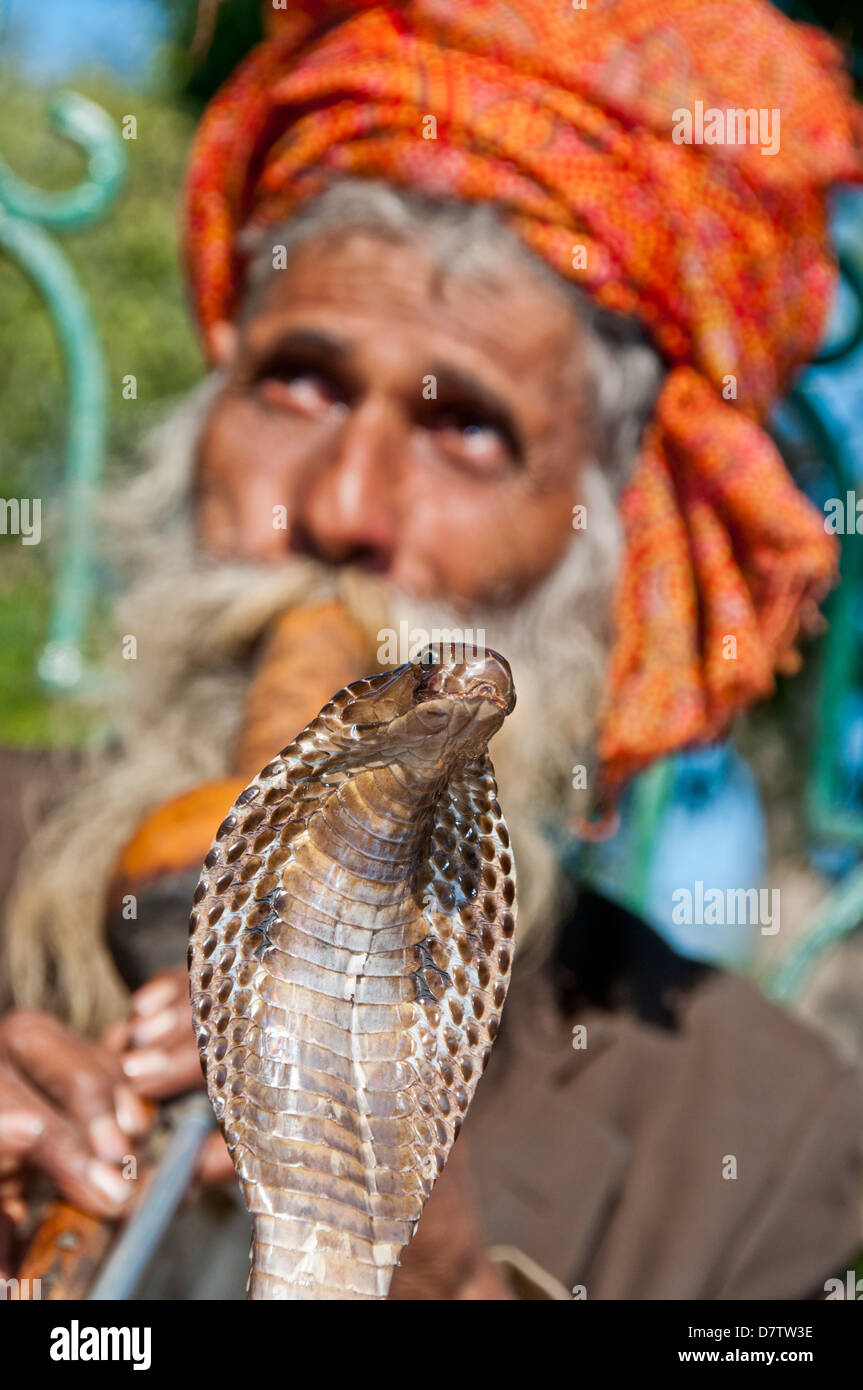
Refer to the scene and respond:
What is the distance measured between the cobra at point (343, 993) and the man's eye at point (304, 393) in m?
1.17

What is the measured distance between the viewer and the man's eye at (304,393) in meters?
1.91

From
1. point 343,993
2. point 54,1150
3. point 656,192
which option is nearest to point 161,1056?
point 54,1150

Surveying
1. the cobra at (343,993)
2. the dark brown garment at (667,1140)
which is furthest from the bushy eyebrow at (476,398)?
the cobra at (343,993)

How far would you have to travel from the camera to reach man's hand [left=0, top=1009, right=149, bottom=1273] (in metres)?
1.08

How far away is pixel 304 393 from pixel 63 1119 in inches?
43.6

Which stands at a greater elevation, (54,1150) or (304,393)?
(304,393)

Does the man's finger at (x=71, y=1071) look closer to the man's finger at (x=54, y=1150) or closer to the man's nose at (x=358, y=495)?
the man's finger at (x=54, y=1150)

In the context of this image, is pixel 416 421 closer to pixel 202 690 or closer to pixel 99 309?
pixel 202 690

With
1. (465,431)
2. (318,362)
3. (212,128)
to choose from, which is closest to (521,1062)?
(465,431)

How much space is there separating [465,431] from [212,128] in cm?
72

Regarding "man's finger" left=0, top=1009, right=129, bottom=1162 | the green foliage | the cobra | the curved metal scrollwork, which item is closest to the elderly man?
"man's finger" left=0, top=1009, right=129, bottom=1162

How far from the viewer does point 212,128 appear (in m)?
2.17

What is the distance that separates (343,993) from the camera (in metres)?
0.82
